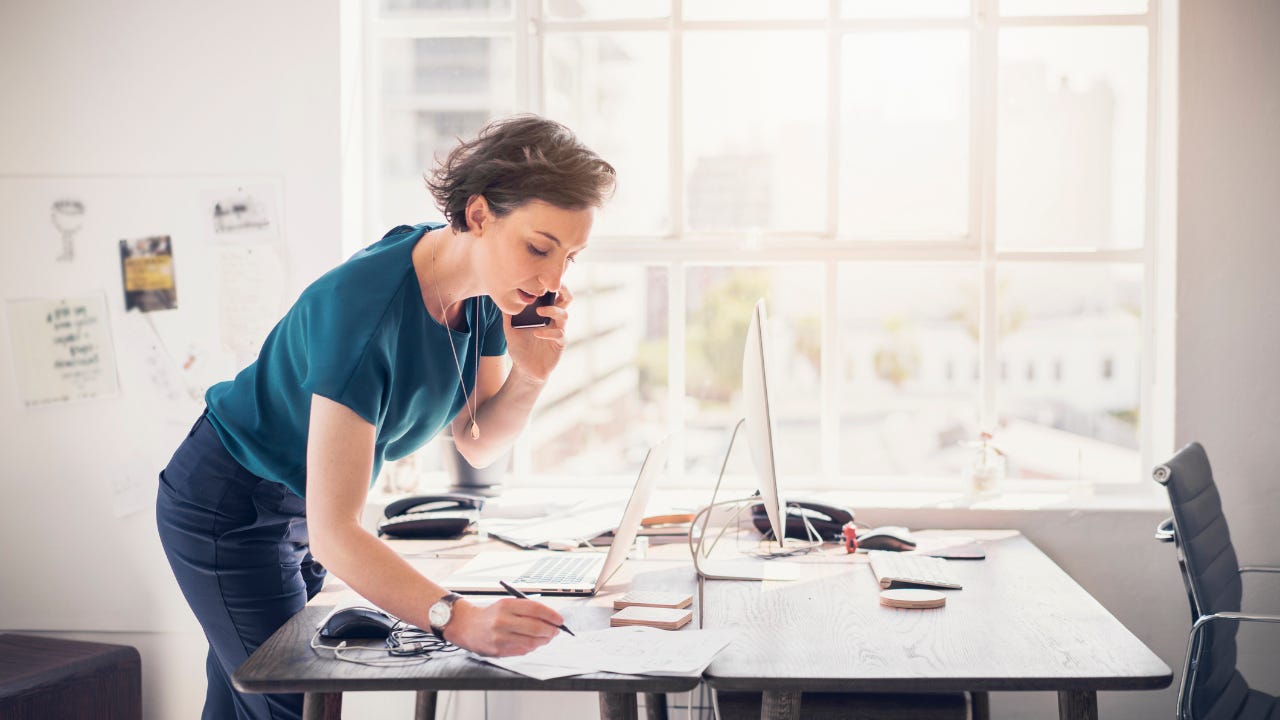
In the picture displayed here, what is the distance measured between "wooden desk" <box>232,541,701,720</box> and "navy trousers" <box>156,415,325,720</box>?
0.10m

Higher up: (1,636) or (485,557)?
(485,557)

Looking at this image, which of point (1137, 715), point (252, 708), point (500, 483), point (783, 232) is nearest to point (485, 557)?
point (252, 708)

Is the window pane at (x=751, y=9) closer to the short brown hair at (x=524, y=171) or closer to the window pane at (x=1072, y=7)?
the window pane at (x=1072, y=7)

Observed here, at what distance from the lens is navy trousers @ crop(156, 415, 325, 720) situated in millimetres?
1832

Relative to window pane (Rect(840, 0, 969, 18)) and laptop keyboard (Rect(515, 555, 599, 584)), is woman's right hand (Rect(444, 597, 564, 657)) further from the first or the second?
window pane (Rect(840, 0, 969, 18))

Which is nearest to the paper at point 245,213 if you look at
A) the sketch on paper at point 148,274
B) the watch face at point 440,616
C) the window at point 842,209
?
the sketch on paper at point 148,274

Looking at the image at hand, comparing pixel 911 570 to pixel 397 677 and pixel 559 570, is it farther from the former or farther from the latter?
pixel 397 677

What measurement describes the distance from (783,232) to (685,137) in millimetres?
417

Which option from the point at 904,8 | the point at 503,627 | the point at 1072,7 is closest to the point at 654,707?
the point at 503,627

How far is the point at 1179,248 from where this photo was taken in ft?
9.26

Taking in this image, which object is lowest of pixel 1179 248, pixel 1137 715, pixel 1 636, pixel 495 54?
pixel 1137 715

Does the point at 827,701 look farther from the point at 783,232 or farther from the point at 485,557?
the point at 783,232

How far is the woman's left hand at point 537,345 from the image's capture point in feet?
6.48

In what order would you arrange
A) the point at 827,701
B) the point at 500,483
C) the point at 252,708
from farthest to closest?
the point at 500,483
the point at 827,701
the point at 252,708
